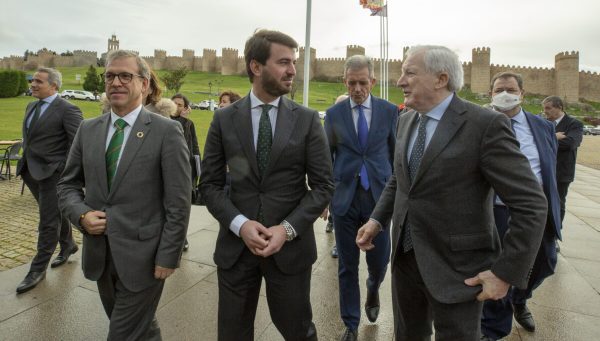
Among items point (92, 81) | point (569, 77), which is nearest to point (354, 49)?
point (569, 77)

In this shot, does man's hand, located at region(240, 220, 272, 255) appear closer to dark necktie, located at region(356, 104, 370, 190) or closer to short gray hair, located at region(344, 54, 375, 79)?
dark necktie, located at region(356, 104, 370, 190)

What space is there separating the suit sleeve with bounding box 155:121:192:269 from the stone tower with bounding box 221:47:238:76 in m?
85.1

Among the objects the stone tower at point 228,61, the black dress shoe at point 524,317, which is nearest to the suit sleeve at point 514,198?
the black dress shoe at point 524,317

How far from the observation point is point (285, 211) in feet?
7.17

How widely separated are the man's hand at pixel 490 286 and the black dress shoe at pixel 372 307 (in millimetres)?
1559

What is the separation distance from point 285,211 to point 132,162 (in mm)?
944


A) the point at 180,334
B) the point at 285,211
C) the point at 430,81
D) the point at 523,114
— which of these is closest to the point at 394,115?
the point at 523,114

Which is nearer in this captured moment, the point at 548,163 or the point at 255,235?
the point at 255,235

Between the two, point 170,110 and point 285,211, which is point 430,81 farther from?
point 170,110

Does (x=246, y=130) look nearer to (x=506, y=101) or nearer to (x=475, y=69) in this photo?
(x=506, y=101)

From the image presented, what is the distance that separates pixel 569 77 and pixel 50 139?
8223 cm

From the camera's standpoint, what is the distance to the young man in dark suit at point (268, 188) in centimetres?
214

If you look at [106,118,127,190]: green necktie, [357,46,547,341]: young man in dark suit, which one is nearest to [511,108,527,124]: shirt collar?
[357,46,547,341]: young man in dark suit

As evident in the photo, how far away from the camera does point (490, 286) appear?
1.75 m
